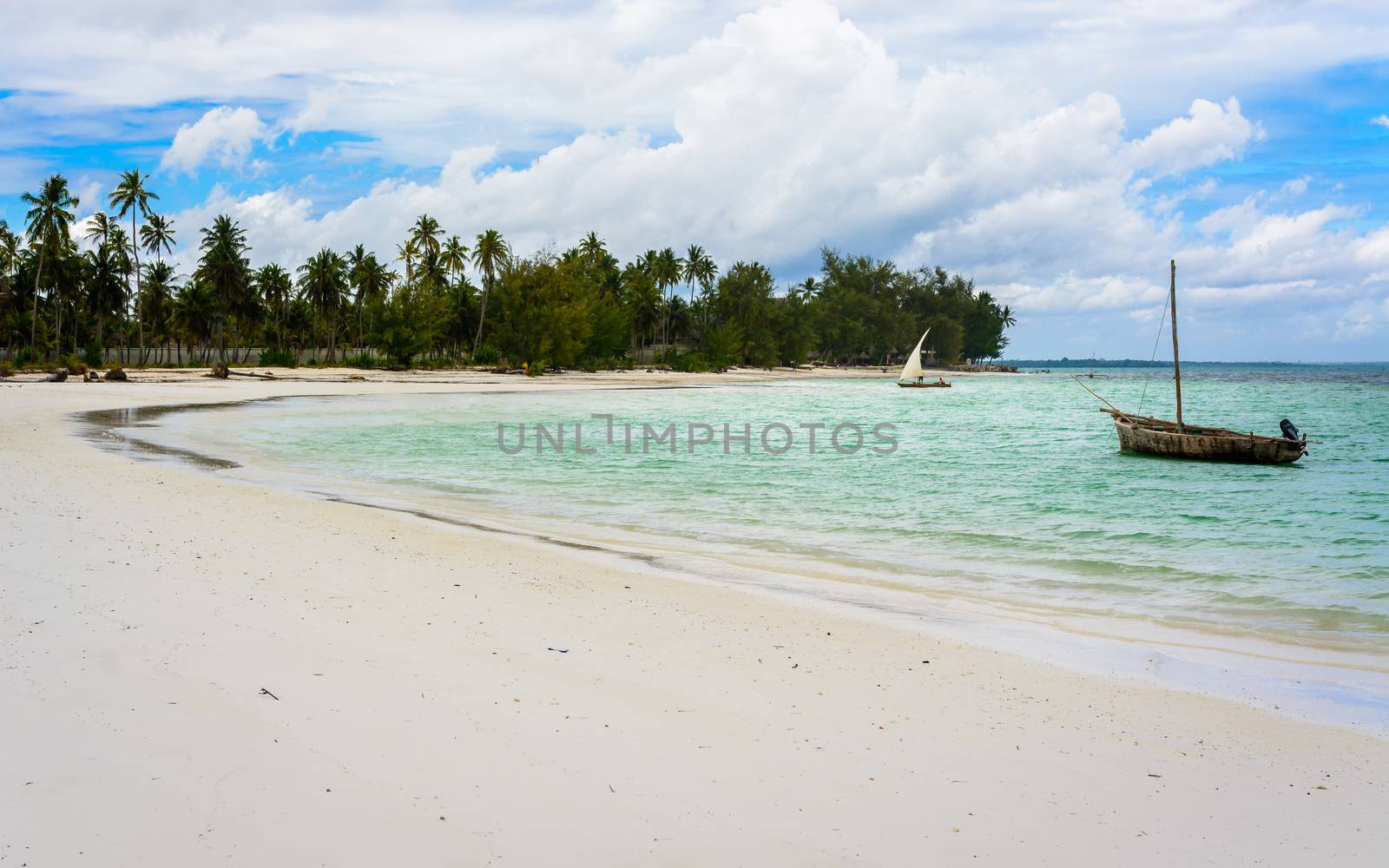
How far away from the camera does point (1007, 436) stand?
41250 millimetres

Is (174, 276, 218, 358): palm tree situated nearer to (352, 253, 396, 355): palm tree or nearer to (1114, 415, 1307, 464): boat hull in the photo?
(352, 253, 396, 355): palm tree

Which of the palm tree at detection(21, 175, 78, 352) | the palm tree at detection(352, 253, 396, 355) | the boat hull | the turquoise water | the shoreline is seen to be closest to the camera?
the shoreline

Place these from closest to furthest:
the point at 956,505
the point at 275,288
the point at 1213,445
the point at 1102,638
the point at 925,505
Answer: the point at 1102,638, the point at 925,505, the point at 956,505, the point at 1213,445, the point at 275,288

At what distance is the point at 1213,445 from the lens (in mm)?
29188

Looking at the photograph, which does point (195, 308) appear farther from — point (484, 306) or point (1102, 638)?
point (1102, 638)

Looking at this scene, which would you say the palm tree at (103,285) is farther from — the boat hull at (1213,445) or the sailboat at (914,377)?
the boat hull at (1213,445)

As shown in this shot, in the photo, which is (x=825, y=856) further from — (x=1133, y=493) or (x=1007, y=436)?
(x=1007, y=436)

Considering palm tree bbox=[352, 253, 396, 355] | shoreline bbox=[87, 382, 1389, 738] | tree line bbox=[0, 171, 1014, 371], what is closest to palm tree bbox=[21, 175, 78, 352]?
tree line bbox=[0, 171, 1014, 371]

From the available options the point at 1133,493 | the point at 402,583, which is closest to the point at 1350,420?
the point at 1133,493

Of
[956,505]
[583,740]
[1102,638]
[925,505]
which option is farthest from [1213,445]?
[583,740]

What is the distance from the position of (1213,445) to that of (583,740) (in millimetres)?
29566

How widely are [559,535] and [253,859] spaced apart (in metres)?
9.59

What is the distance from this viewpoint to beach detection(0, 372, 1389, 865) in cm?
391

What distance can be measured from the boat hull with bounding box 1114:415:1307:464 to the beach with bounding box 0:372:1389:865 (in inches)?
994
